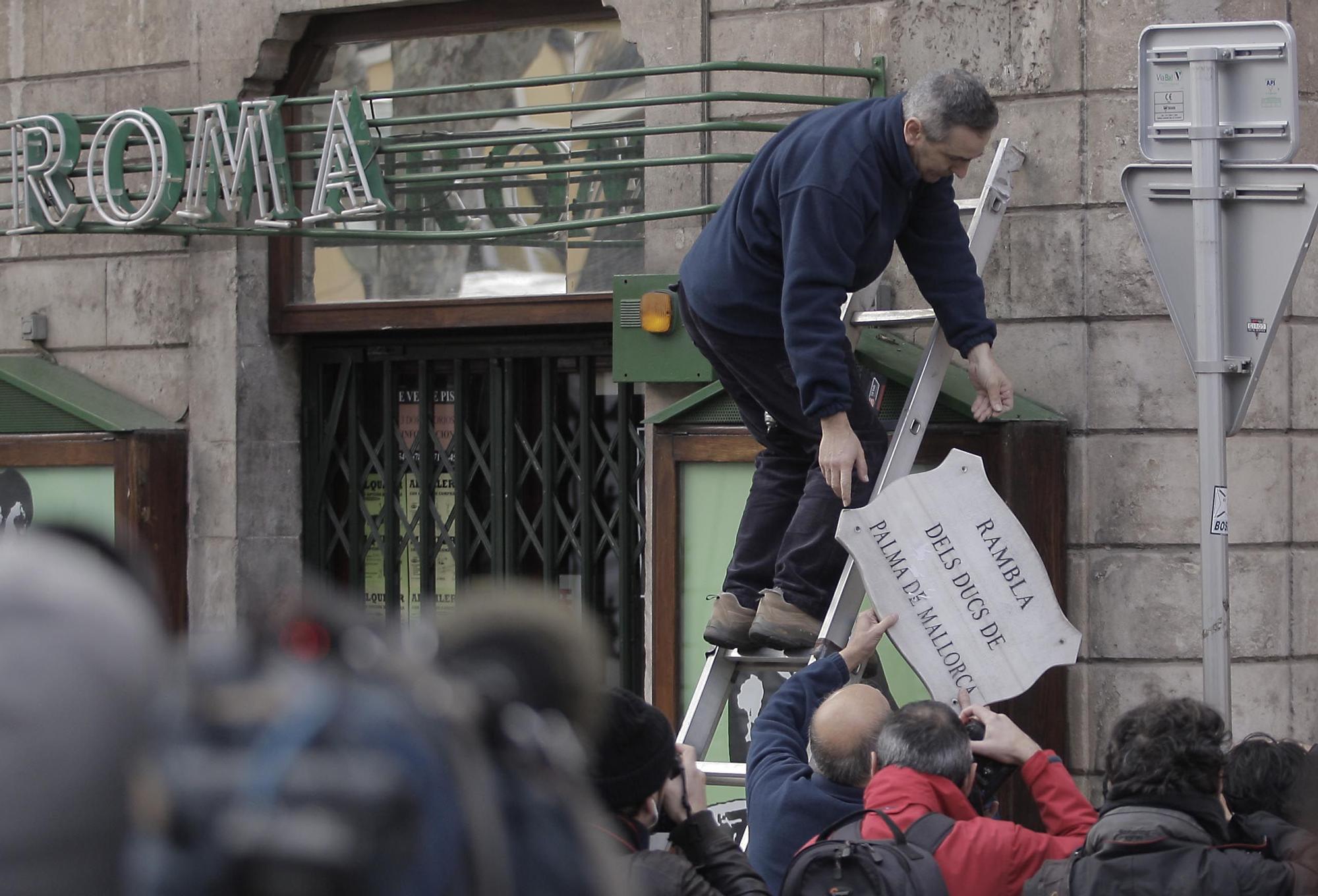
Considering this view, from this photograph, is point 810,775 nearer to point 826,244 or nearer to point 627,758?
point 627,758

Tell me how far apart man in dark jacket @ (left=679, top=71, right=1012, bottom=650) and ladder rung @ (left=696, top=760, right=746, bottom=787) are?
33 cm

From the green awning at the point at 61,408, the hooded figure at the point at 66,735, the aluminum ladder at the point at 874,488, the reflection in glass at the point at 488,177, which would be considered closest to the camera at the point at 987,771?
the aluminum ladder at the point at 874,488

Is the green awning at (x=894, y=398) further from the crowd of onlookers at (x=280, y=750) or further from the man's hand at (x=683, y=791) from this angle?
the crowd of onlookers at (x=280, y=750)

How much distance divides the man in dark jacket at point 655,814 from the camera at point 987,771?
0.99 meters

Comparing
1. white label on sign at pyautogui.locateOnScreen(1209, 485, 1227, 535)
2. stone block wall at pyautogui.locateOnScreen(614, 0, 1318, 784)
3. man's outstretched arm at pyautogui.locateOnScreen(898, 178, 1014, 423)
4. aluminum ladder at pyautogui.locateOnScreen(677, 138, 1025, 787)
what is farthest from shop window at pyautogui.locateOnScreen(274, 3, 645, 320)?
white label on sign at pyautogui.locateOnScreen(1209, 485, 1227, 535)

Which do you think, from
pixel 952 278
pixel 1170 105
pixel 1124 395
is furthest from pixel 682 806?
pixel 1124 395

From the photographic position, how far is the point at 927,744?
3047 mm

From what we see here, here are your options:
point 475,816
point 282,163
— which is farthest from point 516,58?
point 475,816

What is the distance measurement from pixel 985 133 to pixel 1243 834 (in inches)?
69.7

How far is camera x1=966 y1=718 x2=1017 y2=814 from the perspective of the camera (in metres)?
3.37

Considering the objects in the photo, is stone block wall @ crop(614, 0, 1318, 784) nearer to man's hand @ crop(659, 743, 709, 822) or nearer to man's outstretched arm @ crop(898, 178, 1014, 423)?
man's outstretched arm @ crop(898, 178, 1014, 423)

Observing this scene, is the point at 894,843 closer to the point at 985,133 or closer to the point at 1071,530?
the point at 985,133

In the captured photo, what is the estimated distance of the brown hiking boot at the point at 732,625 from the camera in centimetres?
426

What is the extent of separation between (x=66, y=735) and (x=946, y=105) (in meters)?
3.11
